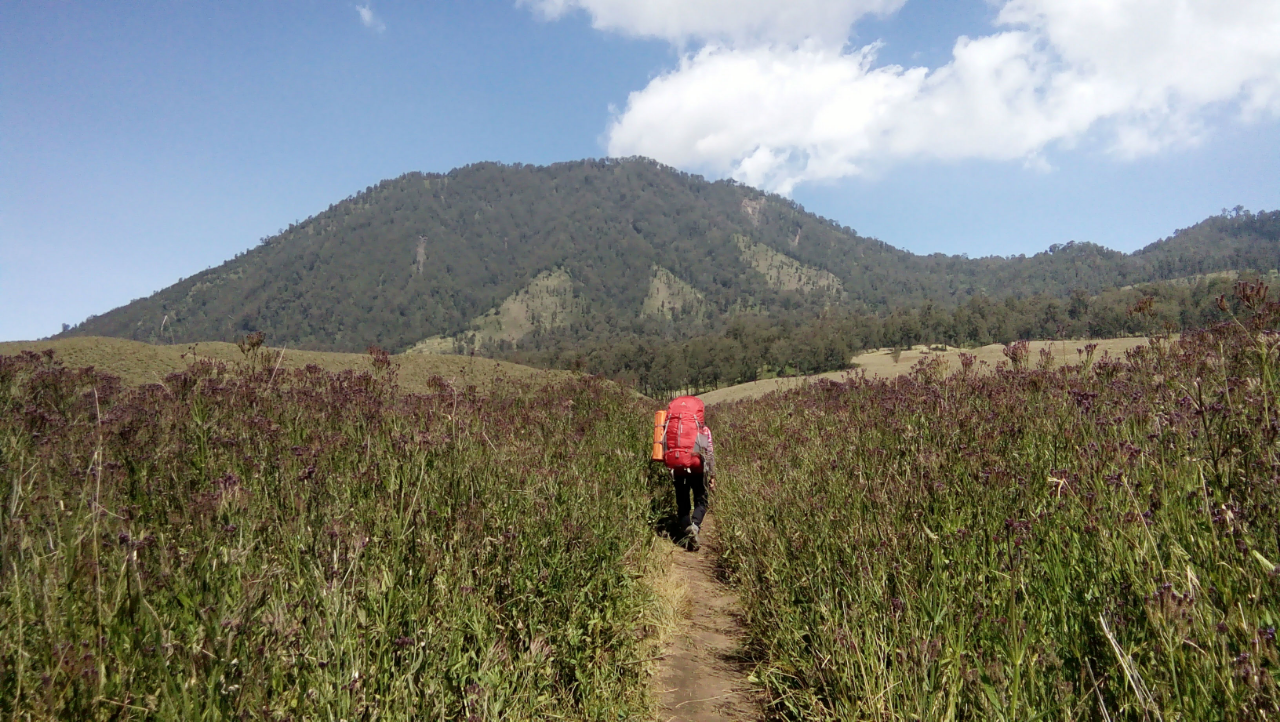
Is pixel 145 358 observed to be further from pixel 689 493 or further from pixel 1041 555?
pixel 1041 555

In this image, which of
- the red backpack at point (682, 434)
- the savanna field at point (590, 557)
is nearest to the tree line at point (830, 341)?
the red backpack at point (682, 434)

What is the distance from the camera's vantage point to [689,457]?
22.3 feet

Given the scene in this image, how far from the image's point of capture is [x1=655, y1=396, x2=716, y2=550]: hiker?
6.83 meters

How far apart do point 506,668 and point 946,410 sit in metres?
3.97

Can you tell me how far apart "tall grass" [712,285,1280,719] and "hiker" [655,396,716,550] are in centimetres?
127

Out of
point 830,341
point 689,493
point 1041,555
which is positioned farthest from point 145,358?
point 830,341

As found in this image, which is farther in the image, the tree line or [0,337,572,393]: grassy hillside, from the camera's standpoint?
the tree line

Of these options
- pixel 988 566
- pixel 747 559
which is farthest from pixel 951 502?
pixel 747 559

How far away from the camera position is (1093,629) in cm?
229

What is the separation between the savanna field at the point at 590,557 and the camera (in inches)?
69.7

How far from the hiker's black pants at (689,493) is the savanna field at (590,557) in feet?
3.68

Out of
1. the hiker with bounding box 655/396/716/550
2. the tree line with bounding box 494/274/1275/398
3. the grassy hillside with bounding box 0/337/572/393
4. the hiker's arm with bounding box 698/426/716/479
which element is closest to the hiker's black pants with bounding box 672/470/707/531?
the hiker with bounding box 655/396/716/550

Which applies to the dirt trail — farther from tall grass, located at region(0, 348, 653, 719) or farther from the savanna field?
tall grass, located at region(0, 348, 653, 719)

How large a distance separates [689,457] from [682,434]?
0.28 m
